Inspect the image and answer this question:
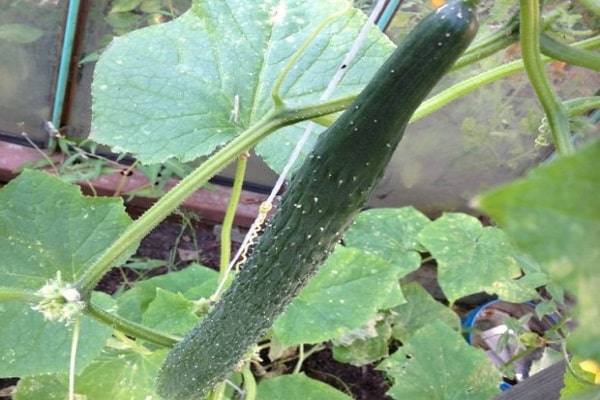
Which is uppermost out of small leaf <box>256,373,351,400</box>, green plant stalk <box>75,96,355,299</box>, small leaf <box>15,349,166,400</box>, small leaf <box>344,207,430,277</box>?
green plant stalk <box>75,96,355,299</box>

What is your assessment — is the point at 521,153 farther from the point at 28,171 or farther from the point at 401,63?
the point at 401,63

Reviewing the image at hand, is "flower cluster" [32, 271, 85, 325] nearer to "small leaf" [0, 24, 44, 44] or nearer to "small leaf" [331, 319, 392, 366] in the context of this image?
"small leaf" [331, 319, 392, 366]

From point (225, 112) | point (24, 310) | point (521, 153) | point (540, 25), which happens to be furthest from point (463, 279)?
point (540, 25)

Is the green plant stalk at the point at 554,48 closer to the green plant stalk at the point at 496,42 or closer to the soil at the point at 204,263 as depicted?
the green plant stalk at the point at 496,42

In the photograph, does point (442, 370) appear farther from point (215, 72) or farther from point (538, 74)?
point (538, 74)

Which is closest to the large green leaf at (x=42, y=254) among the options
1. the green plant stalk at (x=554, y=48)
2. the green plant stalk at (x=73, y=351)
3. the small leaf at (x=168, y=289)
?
the green plant stalk at (x=73, y=351)

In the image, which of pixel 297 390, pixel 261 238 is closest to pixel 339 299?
pixel 297 390

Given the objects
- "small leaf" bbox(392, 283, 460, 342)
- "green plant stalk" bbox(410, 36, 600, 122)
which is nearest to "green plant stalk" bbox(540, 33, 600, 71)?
"green plant stalk" bbox(410, 36, 600, 122)
